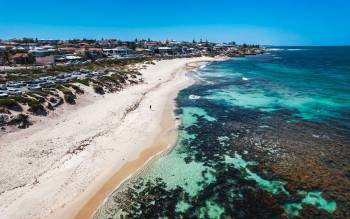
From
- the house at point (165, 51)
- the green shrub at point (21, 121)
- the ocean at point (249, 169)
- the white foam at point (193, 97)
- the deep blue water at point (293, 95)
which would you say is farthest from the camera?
the house at point (165, 51)

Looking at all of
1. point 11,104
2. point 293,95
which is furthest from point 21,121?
point 293,95

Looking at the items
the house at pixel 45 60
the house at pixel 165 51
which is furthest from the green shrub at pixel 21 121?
the house at pixel 165 51

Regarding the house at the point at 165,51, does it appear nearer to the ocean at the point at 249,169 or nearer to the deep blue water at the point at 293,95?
the deep blue water at the point at 293,95

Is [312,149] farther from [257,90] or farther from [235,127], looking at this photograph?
[257,90]

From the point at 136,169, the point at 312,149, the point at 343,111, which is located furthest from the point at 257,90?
the point at 136,169

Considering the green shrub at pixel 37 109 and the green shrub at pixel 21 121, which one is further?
the green shrub at pixel 37 109
